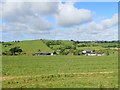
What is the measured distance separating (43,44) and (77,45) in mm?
19101

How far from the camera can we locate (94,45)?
9319 cm

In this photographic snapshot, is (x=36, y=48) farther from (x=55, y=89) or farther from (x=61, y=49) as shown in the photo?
(x=55, y=89)

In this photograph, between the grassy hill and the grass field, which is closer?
the grass field

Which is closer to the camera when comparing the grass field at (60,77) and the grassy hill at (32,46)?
the grass field at (60,77)

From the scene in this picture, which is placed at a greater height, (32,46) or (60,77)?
(32,46)

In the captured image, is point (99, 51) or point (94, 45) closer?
point (99, 51)

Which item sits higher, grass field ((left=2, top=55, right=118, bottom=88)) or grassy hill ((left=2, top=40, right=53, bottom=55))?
grassy hill ((left=2, top=40, right=53, bottom=55))

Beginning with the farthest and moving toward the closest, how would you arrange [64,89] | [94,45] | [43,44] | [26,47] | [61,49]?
[94,45] < [61,49] < [43,44] < [26,47] < [64,89]

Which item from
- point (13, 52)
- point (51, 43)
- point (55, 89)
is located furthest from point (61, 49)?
point (55, 89)

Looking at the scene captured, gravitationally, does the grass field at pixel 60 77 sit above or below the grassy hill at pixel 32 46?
below

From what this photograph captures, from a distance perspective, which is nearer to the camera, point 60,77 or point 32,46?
point 60,77

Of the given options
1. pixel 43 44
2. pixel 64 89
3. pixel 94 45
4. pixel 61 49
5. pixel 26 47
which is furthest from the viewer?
pixel 94 45

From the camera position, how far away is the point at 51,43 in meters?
84.8

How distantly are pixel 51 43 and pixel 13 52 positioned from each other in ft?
55.6
